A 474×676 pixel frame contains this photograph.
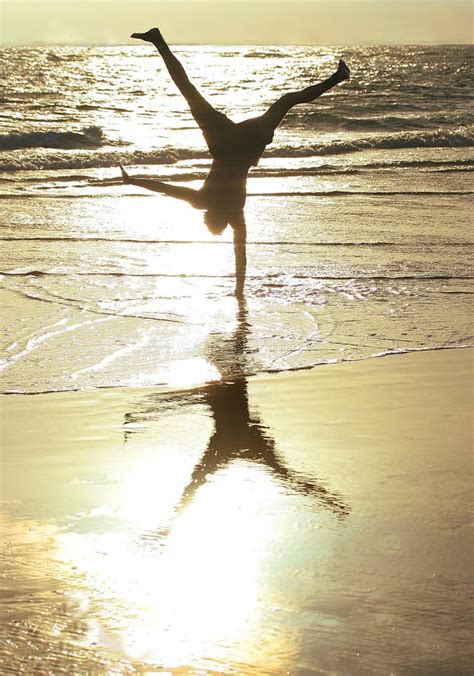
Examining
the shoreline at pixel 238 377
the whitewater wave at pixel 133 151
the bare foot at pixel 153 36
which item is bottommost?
the shoreline at pixel 238 377

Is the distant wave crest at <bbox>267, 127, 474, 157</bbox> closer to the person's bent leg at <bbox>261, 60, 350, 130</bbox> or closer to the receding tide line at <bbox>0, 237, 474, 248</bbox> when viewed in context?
the receding tide line at <bbox>0, 237, 474, 248</bbox>

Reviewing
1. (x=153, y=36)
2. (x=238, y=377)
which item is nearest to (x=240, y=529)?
(x=238, y=377)

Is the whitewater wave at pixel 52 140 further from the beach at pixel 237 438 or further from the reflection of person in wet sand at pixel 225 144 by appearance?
the reflection of person in wet sand at pixel 225 144

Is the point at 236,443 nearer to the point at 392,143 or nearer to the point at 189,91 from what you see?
the point at 189,91

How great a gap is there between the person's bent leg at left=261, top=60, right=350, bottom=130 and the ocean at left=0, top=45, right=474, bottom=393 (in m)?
1.47

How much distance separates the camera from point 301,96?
7.30 m

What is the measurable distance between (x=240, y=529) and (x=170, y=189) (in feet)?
12.6

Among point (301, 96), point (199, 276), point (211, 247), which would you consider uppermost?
point (301, 96)

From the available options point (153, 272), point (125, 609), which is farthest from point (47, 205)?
point (125, 609)

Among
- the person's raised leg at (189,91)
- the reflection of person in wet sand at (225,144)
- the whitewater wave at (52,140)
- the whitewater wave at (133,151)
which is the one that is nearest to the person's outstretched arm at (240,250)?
the reflection of person in wet sand at (225,144)

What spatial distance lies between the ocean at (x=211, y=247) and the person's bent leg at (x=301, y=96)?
4.82 ft

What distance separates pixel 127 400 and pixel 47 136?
53.6ft

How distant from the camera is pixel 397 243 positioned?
1106 centimetres

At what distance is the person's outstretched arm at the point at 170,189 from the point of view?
7.43 meters
